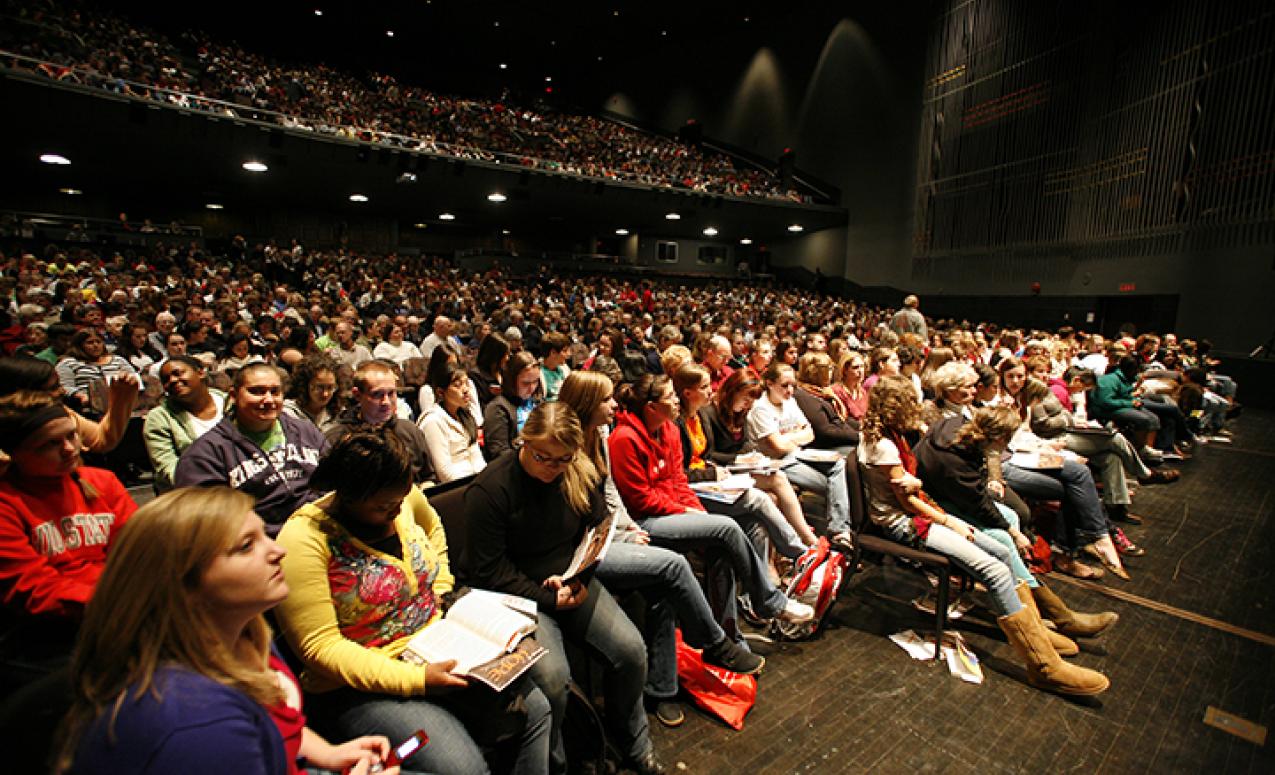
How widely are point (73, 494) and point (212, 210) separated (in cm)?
2192

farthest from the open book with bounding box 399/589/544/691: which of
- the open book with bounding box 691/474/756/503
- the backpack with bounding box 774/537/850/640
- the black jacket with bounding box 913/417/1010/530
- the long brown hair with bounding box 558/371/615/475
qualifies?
the black jacket with bounding box 913/417/1010/530

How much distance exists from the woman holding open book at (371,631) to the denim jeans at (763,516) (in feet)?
5.20

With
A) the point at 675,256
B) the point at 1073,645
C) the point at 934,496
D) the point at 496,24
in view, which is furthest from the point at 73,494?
the point at 496,24

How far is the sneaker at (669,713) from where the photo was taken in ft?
7.31

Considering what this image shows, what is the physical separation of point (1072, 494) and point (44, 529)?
4.88 metres

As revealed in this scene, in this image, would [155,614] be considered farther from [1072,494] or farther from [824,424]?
[1072,494]

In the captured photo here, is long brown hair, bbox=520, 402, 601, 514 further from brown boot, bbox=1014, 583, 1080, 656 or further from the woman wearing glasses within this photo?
brown boot, bbox=1014, 583, 1080, 656

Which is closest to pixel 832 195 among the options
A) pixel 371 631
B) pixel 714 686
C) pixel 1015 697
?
pixel 1015 697

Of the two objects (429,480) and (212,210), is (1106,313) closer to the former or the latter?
(429,480)

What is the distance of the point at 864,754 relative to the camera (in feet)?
6.91

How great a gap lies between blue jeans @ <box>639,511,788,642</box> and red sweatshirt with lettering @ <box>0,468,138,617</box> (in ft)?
6.25

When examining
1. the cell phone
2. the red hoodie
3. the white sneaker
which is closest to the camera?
the cell phone

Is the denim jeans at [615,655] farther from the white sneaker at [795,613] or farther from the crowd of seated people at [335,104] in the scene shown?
the crowd of seated people at [335,104]

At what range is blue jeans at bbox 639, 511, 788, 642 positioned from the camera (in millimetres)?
2549
